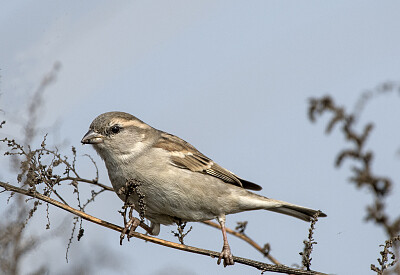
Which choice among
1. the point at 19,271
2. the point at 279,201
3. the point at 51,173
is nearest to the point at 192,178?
the point at 279,201

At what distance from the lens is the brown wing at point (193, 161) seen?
4711mm

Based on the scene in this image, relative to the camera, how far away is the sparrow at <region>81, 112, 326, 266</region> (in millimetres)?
4246

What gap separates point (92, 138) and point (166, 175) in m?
0.72

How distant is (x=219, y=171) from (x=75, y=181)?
6.05ft

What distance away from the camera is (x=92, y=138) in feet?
14.5

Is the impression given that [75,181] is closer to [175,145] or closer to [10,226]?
[10,226]

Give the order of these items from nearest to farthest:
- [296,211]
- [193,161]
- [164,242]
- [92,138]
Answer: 1. [164,242]
2. [92,138]
3. [193,161]
4. [296,211]

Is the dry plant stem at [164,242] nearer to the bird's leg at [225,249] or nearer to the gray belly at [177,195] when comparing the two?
the bird's leg at [225,249]

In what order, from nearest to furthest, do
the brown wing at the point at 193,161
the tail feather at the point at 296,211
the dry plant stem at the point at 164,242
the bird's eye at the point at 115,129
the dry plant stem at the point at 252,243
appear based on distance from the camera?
the dry plant stem at the point at 164,242 → the dry plant stem at the point at 252,243 → the bird's eye at the point at 115,129 → the brown wing at the point at 193,161 → the tail feather at the point at 296,211

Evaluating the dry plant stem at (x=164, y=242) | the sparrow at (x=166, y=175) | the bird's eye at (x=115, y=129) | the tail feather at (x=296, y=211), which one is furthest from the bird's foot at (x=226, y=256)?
the bird's eye at (x=115, y=129)

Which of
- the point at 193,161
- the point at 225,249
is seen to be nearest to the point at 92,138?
the point at 193,161

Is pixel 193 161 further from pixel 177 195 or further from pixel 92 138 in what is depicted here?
pixel 92 138

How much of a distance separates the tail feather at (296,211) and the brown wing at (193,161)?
353mm


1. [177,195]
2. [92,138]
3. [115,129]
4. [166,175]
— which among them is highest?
[115,129]
